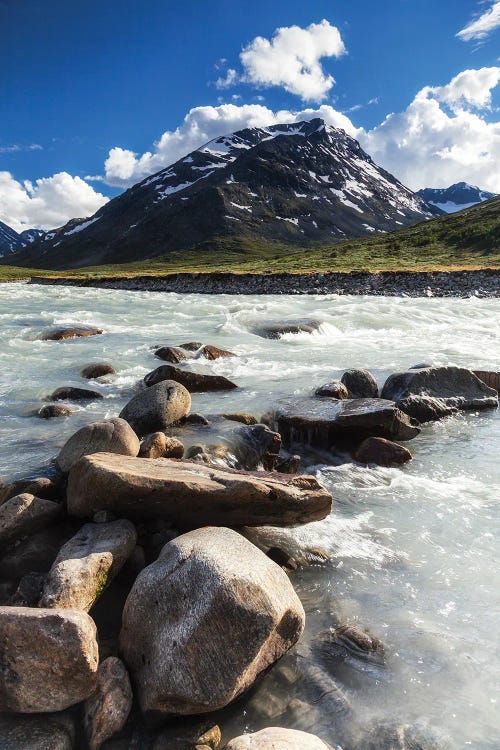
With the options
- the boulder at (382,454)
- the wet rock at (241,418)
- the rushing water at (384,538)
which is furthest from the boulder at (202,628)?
the wet rock at (241,418)

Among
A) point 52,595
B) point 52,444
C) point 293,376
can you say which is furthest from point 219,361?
point 52,595

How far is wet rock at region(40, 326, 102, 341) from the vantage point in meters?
22.9

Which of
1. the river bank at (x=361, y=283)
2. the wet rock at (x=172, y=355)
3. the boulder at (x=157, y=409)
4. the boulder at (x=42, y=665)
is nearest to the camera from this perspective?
the boulder at (x=42, y=665)

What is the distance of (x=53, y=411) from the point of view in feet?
38.7

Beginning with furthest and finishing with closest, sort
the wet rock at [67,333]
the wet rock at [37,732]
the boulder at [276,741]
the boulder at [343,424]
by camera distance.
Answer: the wet rock at [67,333] < the boulder at [343,424] < the wet rock at [37,732] < the boulder at [276,741]

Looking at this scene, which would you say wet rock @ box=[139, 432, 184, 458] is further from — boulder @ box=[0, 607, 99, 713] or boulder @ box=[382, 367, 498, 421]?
boulder @ box=[382, 367, 498, 421]

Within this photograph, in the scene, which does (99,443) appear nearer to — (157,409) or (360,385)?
(157,409)

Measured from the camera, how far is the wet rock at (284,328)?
2409cm

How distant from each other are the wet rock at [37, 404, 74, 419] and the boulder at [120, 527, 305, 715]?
25.0ft

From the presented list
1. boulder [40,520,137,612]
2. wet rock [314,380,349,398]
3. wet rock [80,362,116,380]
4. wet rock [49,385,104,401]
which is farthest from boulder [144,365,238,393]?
Result: boulder [40,520,137,612]

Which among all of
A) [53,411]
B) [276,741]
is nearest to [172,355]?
[53,411]

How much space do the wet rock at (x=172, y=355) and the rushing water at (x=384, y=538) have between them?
51 centimetres

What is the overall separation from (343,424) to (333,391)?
2.51 meters

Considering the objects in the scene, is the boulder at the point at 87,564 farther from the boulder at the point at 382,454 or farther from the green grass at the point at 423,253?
the green grass at the point at 423,253
